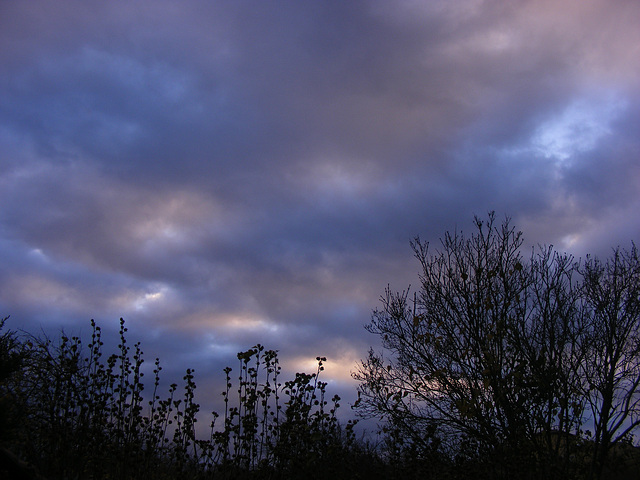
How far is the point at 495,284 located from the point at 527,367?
2.22 meters

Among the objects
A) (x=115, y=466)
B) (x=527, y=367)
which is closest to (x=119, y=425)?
(x=115, y=466)

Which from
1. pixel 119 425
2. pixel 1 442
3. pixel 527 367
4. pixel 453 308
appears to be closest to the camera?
pixel 1 442

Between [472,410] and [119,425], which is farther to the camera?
[472,410]

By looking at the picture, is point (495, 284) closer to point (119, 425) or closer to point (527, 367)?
point (527, 367)

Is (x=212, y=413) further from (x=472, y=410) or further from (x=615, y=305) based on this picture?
(x=615, y=305)

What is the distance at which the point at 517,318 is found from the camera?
11.4 m

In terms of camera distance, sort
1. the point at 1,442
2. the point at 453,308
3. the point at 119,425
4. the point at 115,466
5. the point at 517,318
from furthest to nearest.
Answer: the point at 453,308 → the point at 517,318 → the point at 115,466 → the point at 119,425 → the point at 1,442

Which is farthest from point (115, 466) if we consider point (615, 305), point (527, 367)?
point (615, 305)

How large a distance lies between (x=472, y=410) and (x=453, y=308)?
169 inches

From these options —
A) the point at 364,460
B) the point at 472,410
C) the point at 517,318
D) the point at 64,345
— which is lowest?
the point at 364,460

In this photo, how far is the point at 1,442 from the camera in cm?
501

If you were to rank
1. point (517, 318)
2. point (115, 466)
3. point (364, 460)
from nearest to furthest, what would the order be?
point (115, 466) < point (517, 318) < point (364, 460)

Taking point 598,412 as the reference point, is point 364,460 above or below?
below

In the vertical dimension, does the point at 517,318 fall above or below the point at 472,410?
above
